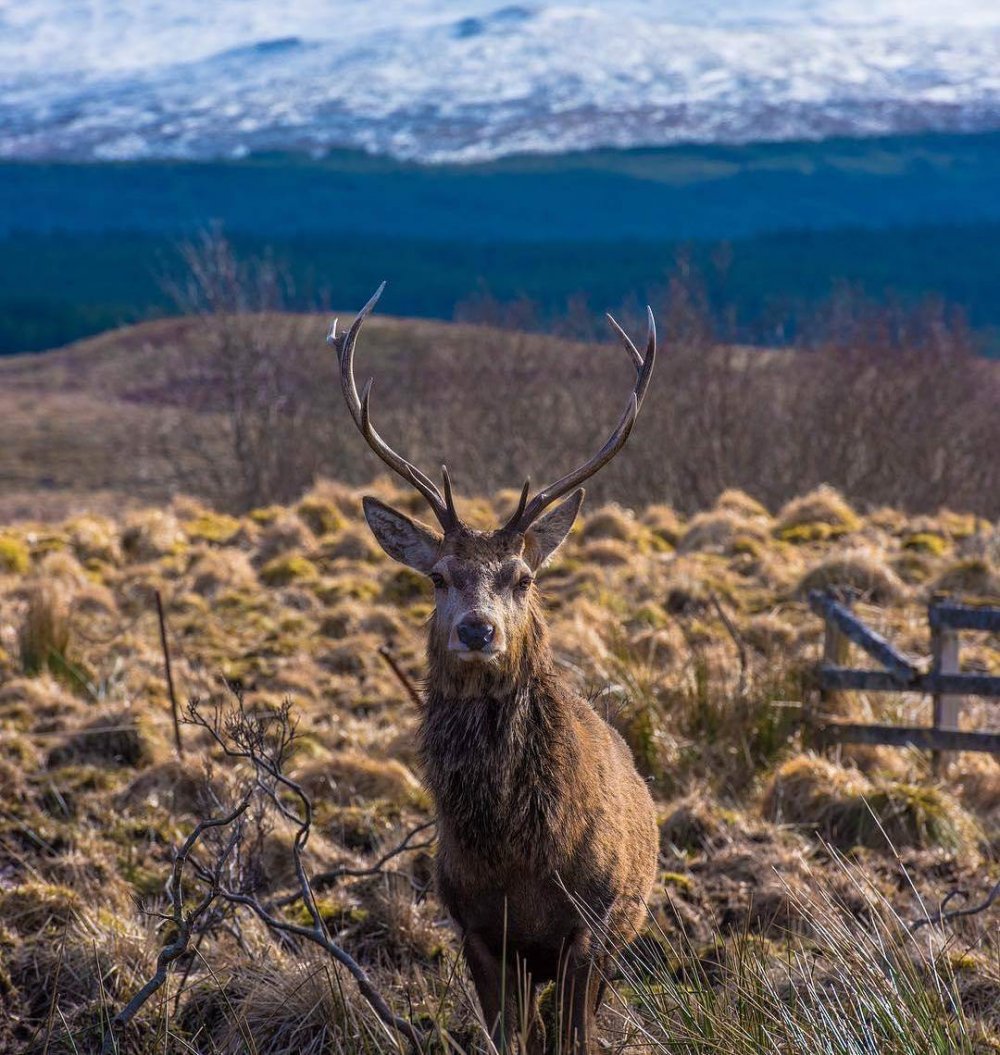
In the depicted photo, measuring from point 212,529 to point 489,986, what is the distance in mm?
10079

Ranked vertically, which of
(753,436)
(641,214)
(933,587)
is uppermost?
(933,587)

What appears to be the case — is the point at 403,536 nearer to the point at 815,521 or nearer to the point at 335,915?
the point at 335,915

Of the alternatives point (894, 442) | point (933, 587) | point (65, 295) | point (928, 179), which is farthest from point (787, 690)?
point (928, 179)

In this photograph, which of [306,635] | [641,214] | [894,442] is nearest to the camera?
[306,635]

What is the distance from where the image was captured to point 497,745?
4.43 metres

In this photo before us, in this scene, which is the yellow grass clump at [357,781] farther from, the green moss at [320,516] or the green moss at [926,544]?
the green moss at [926,544]

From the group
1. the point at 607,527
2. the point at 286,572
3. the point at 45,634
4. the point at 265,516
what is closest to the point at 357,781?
the point at 45,634

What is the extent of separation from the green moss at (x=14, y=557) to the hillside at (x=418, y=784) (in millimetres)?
26

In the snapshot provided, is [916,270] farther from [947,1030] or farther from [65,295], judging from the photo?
[947,1030]

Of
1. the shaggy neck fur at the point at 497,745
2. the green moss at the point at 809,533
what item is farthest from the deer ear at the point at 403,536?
the green moss at the point at 809,533

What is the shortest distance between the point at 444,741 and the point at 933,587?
7.30m

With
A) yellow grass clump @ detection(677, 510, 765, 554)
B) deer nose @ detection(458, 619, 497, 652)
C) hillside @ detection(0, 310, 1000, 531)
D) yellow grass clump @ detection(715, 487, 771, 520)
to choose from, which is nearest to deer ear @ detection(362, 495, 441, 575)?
deer nose @ detection(458, 619, 497, 652)

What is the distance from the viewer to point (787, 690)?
8109mm

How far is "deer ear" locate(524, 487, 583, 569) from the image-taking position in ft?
16.0
